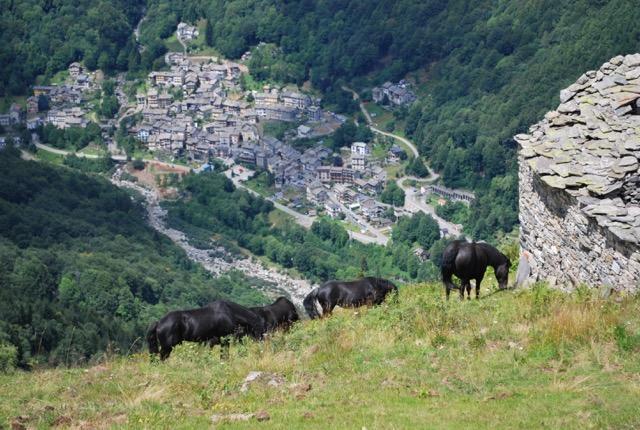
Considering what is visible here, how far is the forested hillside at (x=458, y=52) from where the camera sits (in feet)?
286

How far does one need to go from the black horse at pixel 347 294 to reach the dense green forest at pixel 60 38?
11696 centimetres

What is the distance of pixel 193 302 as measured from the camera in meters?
61.0

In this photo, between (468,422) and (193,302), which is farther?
(193,302)

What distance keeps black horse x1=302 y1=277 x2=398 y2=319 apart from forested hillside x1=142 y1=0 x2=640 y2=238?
192 ft

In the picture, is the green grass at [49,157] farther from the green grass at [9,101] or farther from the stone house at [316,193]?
the stone house at [316,193]

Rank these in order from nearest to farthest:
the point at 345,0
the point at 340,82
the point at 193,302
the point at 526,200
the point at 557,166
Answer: the point at 557,166, the point at 526,200, the point at 193,302, the point at 340,82, the point at 345,0

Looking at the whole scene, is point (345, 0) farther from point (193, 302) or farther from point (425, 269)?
point (193, 302)

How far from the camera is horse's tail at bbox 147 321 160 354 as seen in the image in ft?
48.2

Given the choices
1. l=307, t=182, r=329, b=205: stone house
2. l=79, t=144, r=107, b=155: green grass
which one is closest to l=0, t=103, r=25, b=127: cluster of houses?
l=79, t=144, r=107, b=155: green grass

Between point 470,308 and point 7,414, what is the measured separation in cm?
716

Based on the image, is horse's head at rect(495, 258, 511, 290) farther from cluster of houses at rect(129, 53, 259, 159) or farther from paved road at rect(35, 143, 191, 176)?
cluster of houses at rect(129, 53, 259, 159)

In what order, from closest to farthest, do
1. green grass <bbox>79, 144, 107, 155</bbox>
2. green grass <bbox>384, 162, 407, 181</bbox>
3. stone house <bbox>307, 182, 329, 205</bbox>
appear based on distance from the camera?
1. stone house <bbox>307, 182, 329, 205</bbox>
2. green grass <bbox>384, 162, 407, 181</bbox>
3. green grass <bbox>79, 144, 107, 155</bbox>

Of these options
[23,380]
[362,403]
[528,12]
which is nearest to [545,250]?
[362,403]

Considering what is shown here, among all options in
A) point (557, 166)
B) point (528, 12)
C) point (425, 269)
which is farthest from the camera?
point (528, 12)
